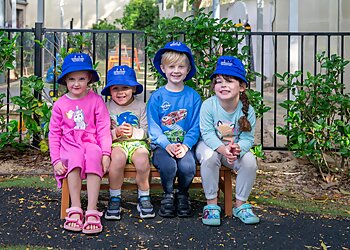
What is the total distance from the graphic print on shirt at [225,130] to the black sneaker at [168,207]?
1.83 ft

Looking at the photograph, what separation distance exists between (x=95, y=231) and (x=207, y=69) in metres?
2.13

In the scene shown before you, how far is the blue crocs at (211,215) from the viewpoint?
3.65 meters

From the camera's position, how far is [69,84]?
3883mm

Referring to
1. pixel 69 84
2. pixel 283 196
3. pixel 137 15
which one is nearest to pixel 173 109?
pixel 69 84

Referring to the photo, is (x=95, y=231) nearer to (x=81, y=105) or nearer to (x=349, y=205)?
(x=81, y=105)

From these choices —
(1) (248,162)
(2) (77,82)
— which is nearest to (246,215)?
(1) (248,162)

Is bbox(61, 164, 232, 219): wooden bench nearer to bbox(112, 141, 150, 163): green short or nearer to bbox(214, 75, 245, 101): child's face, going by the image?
bbox(112, 141, 150, 163): green short

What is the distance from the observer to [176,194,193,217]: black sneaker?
3.82m

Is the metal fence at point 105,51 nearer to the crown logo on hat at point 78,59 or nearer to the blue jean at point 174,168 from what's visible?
the crown logo on hat at point 78,59

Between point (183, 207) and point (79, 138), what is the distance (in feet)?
2.89

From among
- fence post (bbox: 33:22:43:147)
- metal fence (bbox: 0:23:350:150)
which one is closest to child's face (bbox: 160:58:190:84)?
metal fence (bbox: 0:23:350:150)

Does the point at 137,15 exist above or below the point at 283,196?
above

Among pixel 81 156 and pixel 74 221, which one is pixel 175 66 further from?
pixel 74 221

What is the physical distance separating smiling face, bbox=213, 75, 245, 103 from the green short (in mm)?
647
